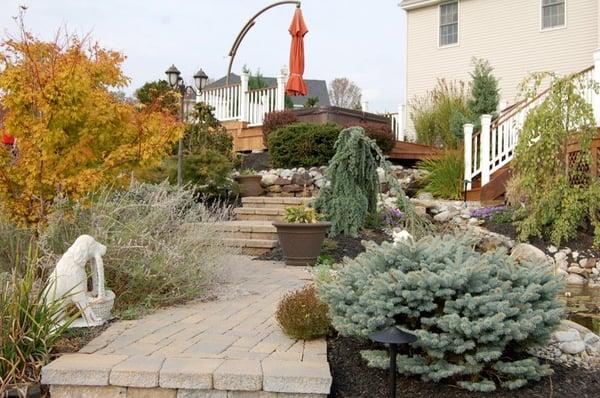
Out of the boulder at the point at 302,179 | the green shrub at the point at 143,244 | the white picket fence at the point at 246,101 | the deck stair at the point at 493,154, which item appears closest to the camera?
the green shrub at the point at 143,244

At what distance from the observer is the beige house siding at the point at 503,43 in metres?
14.1

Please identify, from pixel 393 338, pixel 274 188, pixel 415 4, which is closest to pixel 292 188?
pixel 274 188

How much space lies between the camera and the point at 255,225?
25.4 feet

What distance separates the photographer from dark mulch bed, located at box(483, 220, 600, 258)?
7.28 metres

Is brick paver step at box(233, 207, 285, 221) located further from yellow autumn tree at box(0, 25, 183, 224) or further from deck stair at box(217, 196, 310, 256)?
yellow autumn tree at box(0, 25, 183, 224)

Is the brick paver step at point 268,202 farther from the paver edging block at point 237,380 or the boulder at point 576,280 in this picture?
the paver edging block at point 237,380

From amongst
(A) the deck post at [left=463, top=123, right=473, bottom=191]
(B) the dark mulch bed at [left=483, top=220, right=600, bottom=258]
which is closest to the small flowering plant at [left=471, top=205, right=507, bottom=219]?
(B) the dark mulch bed at [left=483, top=220, right=600, bottom=258]

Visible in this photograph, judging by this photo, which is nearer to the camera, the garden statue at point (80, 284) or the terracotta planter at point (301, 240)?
the garden statue at point (80, 284)

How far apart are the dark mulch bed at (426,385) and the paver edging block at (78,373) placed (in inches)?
45.0

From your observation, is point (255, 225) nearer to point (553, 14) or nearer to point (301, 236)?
point (301, 236)

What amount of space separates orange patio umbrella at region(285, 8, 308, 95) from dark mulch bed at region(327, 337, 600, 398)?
10.0 meters

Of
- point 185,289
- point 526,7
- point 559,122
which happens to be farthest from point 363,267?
point 526,7

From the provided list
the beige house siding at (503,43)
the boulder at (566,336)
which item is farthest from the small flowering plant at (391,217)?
the beige house siding at (503,43)

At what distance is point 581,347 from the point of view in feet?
11.0
